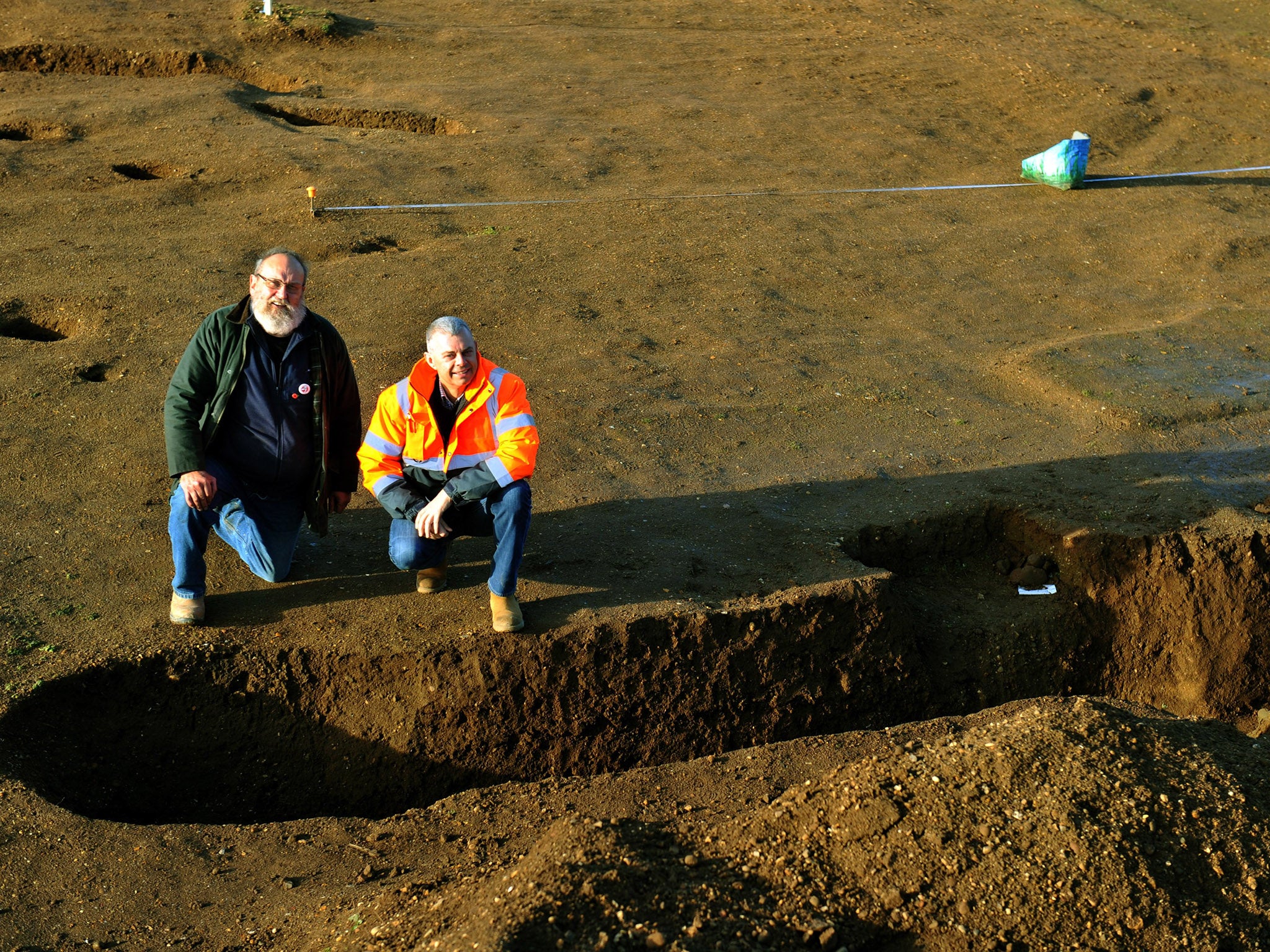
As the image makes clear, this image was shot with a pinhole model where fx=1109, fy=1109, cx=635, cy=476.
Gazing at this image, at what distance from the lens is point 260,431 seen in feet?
16.3

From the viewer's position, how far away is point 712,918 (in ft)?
11.0

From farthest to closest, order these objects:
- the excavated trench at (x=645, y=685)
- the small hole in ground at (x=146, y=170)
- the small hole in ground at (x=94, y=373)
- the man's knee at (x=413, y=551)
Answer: the small hole in ground at (x=146, y=170) → the small hole in ground at (x=94, y=373) → the man's knee at (x=413, y=551) → the excavated trench at (x=645, y=685)

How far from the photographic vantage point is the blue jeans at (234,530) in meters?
4.79

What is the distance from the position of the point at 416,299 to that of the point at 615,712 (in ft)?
14.0

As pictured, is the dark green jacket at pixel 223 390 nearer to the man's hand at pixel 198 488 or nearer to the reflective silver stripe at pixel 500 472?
the man's hand at pixel 198 488

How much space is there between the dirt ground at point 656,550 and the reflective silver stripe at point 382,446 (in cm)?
71

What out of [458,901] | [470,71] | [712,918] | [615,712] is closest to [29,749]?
[458,901]

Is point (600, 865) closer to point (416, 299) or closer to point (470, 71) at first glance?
point (416, 299)

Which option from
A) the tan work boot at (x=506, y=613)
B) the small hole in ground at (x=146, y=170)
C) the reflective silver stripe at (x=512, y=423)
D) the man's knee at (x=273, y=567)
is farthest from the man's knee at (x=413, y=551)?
the small hole in ground at (x=146, y=170)

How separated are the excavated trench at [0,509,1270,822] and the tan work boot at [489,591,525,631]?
0.07 meters

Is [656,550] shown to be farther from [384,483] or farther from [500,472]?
[384,483]

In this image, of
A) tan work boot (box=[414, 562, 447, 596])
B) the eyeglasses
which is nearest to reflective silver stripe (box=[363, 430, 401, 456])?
tan work boot (box=[414, 562, 447, 596])

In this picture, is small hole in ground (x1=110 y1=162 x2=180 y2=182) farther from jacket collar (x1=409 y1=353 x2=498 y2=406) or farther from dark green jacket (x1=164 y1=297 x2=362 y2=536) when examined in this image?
jacket collar (x1=409 y1=353 x2=498 y2=406)

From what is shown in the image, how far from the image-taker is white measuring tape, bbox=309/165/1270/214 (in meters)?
9.64
